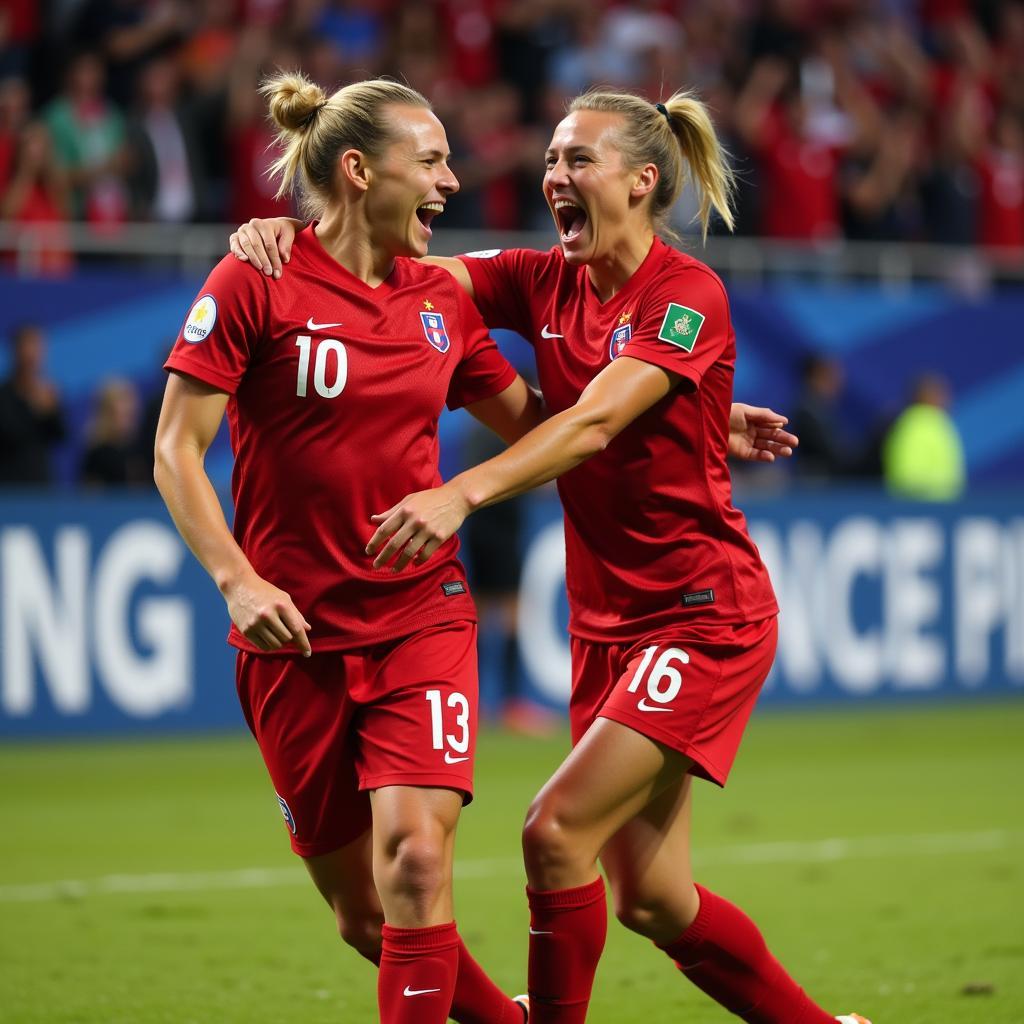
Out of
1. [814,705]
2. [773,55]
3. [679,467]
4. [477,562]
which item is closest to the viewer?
[679,467]

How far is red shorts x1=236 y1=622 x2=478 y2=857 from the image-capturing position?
451 centimetres

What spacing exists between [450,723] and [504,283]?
1364mm

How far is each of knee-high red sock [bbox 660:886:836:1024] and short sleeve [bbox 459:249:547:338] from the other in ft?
5.30

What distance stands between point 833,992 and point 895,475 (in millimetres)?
10159

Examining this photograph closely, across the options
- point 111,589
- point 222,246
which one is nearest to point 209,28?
point 222,246

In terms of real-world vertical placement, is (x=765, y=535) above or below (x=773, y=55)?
below

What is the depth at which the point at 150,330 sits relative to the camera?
46.1 feet

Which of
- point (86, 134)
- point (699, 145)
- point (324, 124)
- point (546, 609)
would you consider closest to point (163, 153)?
point (86, 134)

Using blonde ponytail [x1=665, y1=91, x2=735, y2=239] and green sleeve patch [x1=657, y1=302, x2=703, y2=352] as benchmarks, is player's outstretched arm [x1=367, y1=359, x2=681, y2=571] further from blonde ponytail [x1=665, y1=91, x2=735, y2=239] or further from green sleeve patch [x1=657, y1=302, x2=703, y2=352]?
blonde ponytail [x1=665, y1=91, x2=735, y2=239]

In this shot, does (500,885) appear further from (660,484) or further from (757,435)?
(660,484)

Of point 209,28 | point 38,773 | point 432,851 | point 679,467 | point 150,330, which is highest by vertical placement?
point 209,28

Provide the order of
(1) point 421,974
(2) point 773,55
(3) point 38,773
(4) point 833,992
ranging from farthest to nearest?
(2) point 773,55, (3) point 38,773, (4) point 833,992, (1) point 421,974

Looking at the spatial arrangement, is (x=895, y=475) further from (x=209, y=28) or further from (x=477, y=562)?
(x=209, y=28)

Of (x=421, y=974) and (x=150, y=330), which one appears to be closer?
(x=421, y=974)
